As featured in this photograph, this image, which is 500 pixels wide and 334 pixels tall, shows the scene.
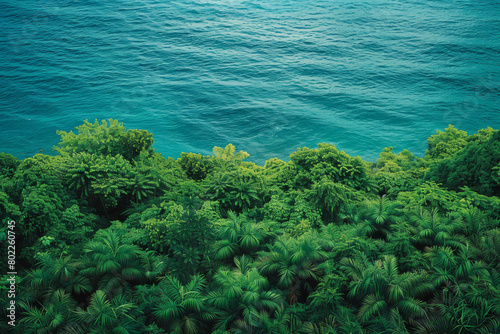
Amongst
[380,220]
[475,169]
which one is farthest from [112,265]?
[475,169]

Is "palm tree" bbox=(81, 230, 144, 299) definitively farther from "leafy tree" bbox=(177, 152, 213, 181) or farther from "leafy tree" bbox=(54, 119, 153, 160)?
"leafy tree" bbox=(177, 152, 213, 181)

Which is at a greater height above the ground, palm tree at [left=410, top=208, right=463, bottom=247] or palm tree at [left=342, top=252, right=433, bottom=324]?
palm tree at [left=410, top=208, right=463, bottom=247]

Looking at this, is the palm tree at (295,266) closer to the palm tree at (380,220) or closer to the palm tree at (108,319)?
the palm tree at (380,220)

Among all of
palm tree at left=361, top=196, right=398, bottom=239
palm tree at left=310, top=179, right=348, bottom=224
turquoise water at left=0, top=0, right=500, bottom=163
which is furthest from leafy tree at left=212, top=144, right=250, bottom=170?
turquoise water at left=0, top=0, right=500, bottom=163

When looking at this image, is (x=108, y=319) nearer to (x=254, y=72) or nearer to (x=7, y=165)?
(x=7, y=165)

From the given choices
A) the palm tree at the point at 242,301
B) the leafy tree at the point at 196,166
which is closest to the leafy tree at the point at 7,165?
the leafy tree at the point at 196,166

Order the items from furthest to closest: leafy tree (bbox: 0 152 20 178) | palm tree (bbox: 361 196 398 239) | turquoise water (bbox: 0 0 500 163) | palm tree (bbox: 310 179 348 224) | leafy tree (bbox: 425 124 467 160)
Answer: turquoise water (bbox: 0 0 500 163), leafy tree (bbox: 425 124 467 160), leafy tree (bbox: 0 152 20 178), palm tree (bbox: 310 179 348 224), palm tree (bbox: 361 196 398 239)

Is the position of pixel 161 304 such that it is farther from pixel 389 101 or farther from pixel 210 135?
pixel 389 101
